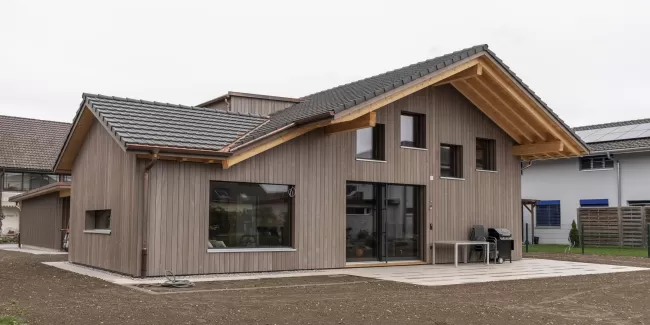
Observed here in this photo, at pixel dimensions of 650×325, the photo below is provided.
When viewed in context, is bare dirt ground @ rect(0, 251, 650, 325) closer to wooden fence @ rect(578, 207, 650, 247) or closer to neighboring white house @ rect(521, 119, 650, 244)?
wooden fence @ rect(578, 207, 650, 247)

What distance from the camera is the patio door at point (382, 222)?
16125 millimetres

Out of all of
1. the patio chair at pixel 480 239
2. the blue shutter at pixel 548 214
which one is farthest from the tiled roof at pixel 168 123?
the blue shutter at pixel 548 214

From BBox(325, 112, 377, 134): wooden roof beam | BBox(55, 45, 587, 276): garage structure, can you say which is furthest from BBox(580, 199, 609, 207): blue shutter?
BBox(325, 112, 377, 134): wooden roof beam

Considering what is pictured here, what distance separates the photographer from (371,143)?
54.3 feet

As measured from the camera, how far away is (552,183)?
3030cm

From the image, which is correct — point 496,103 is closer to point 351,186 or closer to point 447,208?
point 447,208

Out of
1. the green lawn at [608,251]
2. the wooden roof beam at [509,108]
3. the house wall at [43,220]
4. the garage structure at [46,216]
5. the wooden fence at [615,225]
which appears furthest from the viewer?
the wooden fence at [615,225]

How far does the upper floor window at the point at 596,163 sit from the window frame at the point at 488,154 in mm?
11365

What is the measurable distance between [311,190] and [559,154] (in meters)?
8.33

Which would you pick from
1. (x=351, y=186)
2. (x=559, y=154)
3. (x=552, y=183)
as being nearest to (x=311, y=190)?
(x=351, y=186)

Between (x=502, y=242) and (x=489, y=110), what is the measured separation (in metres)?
3.68

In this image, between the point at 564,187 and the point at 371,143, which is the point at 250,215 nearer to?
the point at 371,143

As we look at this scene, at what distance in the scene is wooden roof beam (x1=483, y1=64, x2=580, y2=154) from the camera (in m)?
17.1

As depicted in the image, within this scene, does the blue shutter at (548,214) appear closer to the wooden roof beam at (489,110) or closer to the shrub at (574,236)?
the shrub at (574,236)
